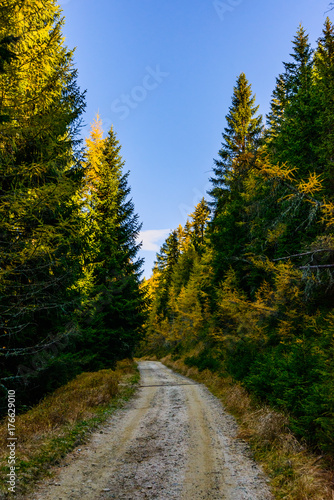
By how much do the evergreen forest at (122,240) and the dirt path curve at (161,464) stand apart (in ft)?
5.98

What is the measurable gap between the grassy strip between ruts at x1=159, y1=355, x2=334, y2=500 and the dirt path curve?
0.30 metres

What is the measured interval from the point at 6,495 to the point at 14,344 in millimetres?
4854

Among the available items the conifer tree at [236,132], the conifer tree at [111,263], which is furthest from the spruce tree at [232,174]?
the conifer tree at [111,263]

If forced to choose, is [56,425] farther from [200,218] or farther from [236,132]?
[200,218]

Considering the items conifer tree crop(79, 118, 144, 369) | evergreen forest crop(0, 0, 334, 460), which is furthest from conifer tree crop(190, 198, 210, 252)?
conifer tree crop(79, 118, 144, 369)

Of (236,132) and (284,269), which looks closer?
(284,269)

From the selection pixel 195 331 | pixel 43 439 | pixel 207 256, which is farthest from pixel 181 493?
pixel 195 331

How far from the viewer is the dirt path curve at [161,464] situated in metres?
5.09

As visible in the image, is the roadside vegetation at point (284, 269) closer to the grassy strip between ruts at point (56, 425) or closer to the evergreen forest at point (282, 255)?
the evergreen forest at point (282, 255)

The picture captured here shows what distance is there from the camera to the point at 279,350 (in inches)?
467

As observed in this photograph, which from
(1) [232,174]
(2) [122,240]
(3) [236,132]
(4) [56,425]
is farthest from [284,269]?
(3) [236,132]

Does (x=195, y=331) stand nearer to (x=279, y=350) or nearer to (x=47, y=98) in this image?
(x=279, y=350)

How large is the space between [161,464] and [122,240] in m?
15.5

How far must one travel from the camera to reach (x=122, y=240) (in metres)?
20.5
